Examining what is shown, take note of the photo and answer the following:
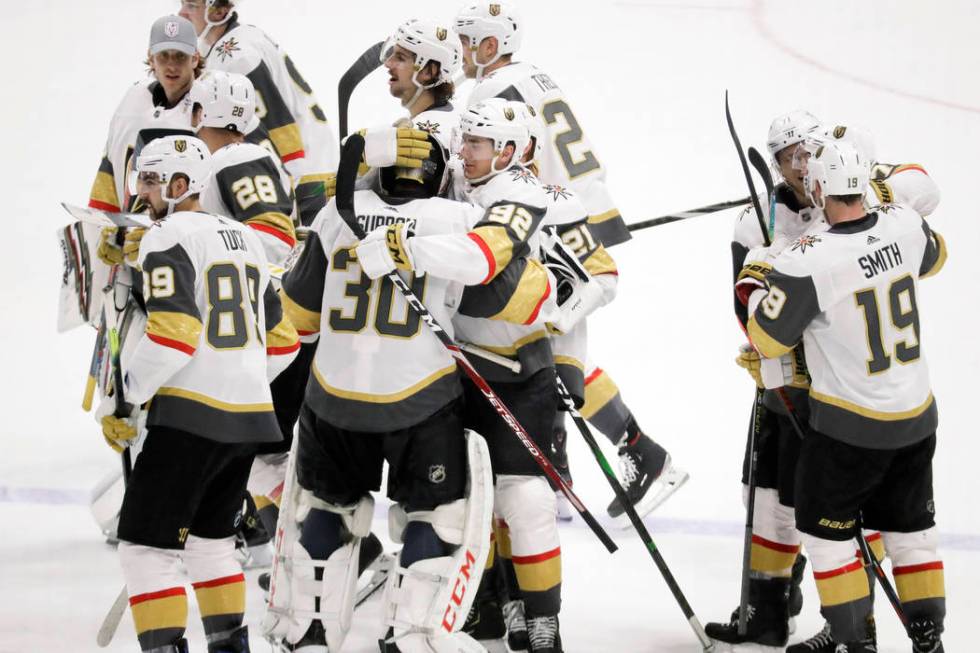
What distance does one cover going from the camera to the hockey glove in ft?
10.8

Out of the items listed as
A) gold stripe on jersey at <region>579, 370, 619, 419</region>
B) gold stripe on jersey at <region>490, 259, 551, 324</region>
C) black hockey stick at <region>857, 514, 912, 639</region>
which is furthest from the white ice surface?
gold stripe on jersey at <region>490, 259, 551, 324</region>

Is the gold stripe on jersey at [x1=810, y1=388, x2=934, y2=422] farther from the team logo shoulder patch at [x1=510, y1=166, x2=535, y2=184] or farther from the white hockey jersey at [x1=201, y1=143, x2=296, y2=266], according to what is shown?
the white hockey jersey at [x1=201, y1=143, x2=296, y2=266]

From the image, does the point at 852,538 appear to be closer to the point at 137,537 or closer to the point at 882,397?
the point at 882,397

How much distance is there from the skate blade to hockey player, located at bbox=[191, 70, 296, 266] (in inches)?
60.1

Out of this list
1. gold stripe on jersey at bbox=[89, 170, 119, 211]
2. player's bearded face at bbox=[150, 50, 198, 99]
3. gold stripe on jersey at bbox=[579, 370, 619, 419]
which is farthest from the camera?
gold stripe on jersey at bbox=[579, 370, 619, 419]

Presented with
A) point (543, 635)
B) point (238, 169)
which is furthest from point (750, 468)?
point (238, 169)

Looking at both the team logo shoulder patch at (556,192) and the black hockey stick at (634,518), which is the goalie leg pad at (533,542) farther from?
the team logo shoulder patch at (556,192)

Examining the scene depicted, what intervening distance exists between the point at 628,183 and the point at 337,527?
422 cm

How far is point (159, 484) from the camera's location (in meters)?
3.34

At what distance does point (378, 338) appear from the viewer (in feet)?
11.1

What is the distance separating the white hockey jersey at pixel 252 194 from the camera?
414 centimetres

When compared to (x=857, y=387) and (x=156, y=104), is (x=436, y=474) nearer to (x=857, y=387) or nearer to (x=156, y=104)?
(x=857, y=387)

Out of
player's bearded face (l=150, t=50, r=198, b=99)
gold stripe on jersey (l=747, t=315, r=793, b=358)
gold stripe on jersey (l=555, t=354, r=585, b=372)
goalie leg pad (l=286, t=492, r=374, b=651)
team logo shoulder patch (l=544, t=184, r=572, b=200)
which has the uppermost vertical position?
player's bearded face (l=150, t=50, r=198, b=99)

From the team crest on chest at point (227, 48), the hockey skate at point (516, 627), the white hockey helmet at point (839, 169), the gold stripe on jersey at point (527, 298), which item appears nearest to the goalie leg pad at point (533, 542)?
the hockey skate at point (516, 627)
